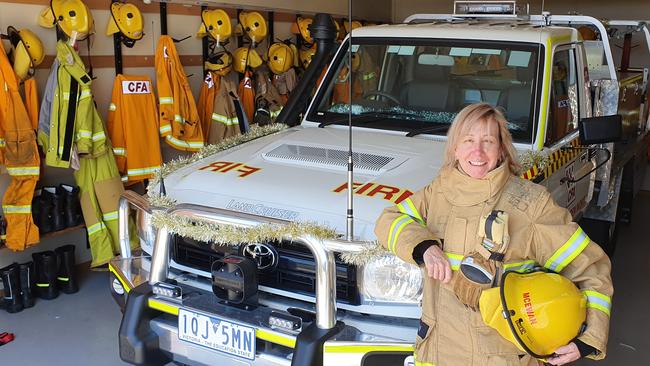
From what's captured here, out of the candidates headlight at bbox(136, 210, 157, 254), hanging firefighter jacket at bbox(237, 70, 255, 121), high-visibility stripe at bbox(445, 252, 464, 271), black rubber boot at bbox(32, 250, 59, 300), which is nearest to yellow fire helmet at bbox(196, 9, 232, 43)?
hanging firefighter jacket at bbox(237, 70, 255, 121)

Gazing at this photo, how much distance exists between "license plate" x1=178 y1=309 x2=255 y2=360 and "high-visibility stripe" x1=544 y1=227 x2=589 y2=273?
43.5 inches

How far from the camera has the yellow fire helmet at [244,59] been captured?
6281 millimetres

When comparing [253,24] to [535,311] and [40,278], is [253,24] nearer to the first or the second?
[40,278]

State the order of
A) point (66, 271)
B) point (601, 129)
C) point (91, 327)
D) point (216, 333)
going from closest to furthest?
point (216, 333), point (601, 129), point (91, 327), point (66, 271)

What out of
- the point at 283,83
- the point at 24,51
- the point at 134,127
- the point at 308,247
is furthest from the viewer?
the point at 283,83

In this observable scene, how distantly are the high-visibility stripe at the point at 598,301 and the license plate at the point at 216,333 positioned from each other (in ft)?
3.82

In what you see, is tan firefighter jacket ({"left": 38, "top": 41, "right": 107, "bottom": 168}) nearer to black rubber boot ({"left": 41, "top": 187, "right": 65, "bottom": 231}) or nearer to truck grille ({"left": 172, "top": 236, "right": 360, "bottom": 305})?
black rubber boot ({"left": 41, "top": 187, "right": 65, "bottom": 231})

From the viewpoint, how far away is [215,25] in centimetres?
581

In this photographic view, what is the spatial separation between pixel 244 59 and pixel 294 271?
4043 millimetres

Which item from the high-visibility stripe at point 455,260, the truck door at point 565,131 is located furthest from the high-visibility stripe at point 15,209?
the high-visibility stripe at point 455,260

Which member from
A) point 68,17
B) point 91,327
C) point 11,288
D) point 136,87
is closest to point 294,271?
point 91,327

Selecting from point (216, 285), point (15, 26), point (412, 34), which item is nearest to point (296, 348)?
point (216, 285)

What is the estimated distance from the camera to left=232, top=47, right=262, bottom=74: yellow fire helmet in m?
6.28

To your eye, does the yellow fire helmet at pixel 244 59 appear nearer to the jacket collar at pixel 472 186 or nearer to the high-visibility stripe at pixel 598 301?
the jacket collar at pixel 472 186
